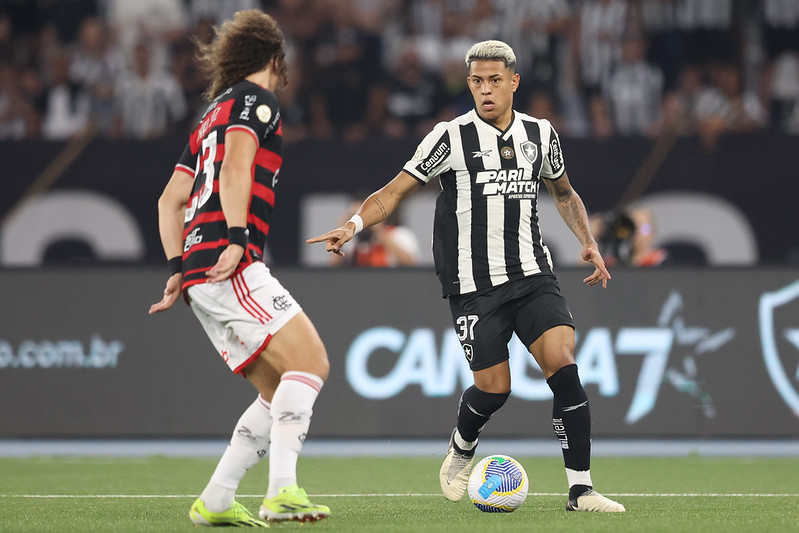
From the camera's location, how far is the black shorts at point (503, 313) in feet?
19.8

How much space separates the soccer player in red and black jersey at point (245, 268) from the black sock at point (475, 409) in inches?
58.8

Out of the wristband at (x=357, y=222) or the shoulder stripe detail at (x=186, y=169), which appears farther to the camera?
the wristband at (x=357, y=222)

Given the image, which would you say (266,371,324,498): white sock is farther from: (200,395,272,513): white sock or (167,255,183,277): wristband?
(167,255,183,277): wristband

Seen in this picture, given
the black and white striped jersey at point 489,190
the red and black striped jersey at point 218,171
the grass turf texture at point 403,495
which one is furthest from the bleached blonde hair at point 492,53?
the grass turf texture at point 403,495

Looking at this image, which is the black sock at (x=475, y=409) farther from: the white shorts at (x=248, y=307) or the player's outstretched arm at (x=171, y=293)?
the player's outstretched arm at (x=171, y=293)

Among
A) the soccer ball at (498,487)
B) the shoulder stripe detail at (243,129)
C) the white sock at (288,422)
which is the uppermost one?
the shoulder stripe detail at (243,129)

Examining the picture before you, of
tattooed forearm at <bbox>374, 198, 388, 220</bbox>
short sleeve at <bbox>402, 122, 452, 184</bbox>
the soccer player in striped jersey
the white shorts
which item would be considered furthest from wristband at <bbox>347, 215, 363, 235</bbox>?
the white shorts

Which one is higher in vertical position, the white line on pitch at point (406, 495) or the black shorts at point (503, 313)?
the black shorts at point (503, 313)

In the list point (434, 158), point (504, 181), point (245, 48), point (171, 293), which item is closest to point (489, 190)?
point (504, 181)

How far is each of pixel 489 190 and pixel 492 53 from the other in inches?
27.6

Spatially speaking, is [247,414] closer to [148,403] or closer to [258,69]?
[258,69]

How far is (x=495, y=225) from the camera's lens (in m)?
6.12

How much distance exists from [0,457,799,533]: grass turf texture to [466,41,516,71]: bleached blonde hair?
229cm

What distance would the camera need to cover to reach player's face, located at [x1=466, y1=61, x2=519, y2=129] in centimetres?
607
